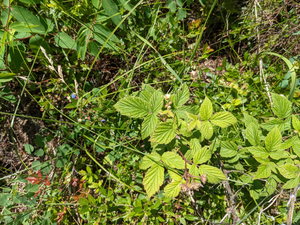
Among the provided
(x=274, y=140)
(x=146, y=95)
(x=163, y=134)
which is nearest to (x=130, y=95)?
(x=146, y=95)

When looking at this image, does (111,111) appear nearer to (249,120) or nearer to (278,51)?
(249,120)

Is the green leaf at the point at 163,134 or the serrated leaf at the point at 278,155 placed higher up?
the serrated leaf at the point at 278,155

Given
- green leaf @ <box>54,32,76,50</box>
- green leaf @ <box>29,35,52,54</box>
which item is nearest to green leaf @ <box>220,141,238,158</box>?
green leaf @ <box>54,32,76,50</box>

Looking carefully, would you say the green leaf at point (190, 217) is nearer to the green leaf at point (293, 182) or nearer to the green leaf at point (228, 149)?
the green leaf at point (228, 149)

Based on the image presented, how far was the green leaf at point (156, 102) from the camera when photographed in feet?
4.04

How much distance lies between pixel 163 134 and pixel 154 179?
0.29 m

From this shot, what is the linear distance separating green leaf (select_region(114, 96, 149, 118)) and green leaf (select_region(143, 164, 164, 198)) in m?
0.36

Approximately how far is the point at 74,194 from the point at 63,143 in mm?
519

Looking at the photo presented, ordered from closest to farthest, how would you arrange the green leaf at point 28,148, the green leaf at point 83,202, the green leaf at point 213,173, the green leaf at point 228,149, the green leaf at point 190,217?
the green leaf at point 213,173
the green leaf at point 228,149
the green leaf at point 83,202
the green leaf at point 190,217
the green leaf at point 28,148

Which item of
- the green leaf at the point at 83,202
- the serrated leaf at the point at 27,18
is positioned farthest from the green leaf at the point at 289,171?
the serrated leaf at the point at 27,18

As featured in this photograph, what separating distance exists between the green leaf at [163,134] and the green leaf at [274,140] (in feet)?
2.04

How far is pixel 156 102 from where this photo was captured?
1.24 m

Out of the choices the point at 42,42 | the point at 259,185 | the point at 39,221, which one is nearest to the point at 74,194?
the point at 39,221

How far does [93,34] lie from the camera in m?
1.46
